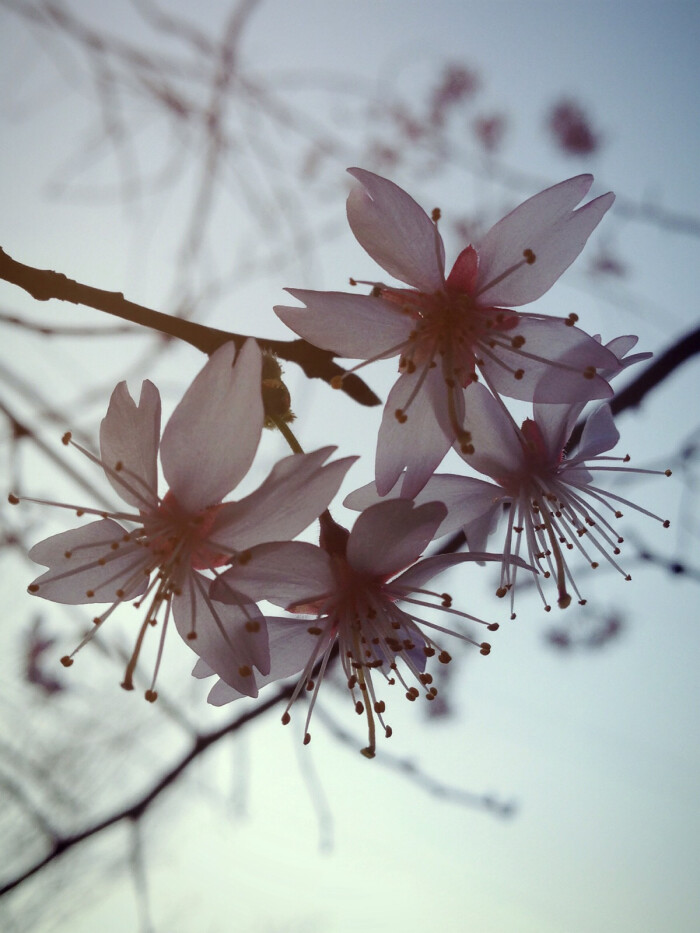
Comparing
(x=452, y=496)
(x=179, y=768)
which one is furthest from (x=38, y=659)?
(x=452, y=496)

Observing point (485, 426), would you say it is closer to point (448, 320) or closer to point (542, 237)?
point (448, 320)

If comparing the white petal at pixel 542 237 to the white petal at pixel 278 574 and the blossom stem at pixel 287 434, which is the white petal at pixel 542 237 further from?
the white petal at pixel 278 574

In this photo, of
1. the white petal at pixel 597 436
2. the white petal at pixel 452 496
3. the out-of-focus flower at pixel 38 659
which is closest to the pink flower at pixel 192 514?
the white petal at pixel 452 496

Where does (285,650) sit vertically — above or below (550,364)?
below

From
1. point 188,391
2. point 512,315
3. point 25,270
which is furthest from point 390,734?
point 25,270

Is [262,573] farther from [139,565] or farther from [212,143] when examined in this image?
[212,143]

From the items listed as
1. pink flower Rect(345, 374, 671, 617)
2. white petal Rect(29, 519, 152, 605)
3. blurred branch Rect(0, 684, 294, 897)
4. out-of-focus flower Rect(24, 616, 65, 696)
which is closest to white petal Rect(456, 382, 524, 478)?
pink flower Rect(345, 374, 671, 617)
